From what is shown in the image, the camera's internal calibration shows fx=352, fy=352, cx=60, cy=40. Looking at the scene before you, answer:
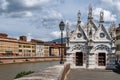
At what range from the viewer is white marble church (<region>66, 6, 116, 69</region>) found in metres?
40.2

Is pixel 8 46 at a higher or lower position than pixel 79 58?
higher

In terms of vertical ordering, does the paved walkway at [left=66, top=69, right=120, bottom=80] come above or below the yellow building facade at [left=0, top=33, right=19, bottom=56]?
below

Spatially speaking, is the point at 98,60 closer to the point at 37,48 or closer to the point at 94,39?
the point at 94,39

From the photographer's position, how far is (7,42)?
138750mm

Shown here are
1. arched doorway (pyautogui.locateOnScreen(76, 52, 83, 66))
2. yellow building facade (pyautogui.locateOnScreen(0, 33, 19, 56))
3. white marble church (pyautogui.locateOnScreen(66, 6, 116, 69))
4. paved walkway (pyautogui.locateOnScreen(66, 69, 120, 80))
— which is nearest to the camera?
paved walkway (pyautogui.locateOnScreen(66, 69, 120, 80))

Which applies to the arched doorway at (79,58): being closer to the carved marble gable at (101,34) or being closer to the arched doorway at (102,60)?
the arched doorway at (102,60)

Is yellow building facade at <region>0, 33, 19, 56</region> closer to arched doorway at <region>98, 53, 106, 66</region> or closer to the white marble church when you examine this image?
the white marble church

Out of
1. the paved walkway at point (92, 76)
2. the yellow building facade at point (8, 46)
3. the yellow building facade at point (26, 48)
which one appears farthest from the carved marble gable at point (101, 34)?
the yellow building facade at point (26, 48)

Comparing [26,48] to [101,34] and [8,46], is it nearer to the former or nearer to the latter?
[8,46]

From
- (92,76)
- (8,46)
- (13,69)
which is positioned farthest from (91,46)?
(8,46)

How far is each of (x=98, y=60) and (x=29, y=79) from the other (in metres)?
29.3

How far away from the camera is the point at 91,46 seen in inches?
1581

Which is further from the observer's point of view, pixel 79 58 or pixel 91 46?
pixel 79 58

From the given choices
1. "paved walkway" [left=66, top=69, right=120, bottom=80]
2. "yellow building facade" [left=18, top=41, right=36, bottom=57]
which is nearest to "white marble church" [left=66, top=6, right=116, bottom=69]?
"paved walkway" [left=66, top=69, right=120, bottom=80]
